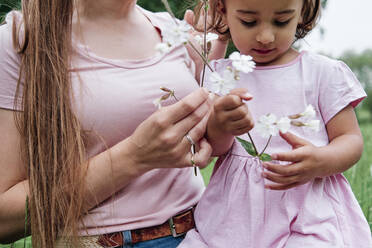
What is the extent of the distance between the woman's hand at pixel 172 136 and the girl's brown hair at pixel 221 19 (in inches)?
18.0

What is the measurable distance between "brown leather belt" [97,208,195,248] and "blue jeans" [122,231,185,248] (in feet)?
0.04

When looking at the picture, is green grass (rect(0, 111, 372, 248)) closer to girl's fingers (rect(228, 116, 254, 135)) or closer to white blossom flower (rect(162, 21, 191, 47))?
girl's fingers (rect(228, 116, 254, 135))

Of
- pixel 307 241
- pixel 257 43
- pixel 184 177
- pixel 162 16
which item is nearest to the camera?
pixel 307 241

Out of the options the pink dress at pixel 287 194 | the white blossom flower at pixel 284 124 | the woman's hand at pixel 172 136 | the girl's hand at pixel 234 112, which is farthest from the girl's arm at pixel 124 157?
the white blossom flower at pixel 284 124

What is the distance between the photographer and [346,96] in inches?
65.1

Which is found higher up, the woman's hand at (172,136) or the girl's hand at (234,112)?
the girl's hand at (234,112)

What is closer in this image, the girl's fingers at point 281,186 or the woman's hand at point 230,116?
the woman's hand at point 230,116

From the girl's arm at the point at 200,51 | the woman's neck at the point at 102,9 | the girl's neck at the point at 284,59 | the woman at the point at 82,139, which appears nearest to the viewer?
the woman at the point at 82,139

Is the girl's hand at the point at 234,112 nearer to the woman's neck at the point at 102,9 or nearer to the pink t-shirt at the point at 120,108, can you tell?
the pink t-shirt at the point at 120,108

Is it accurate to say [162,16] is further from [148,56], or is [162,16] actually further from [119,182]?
[119,182]

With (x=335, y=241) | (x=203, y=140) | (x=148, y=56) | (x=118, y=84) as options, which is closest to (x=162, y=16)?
(x=148, y=56)

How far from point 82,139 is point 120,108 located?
0.18 m

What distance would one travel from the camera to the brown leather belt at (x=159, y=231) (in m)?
1.70

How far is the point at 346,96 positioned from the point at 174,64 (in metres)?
0.67
